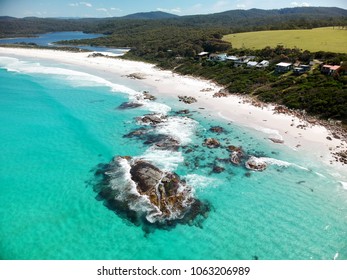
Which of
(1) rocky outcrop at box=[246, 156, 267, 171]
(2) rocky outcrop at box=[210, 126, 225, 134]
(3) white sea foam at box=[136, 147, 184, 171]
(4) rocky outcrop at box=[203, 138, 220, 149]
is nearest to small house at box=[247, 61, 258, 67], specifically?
(2) rocky outcrop at box=[210, 126, 225, 134]

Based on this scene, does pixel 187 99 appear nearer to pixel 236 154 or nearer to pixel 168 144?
pixel 168 144

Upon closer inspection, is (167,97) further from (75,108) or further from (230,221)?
(230,221)

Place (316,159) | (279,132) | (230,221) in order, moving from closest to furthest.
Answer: (230,221)
(316,159)
(279,132)

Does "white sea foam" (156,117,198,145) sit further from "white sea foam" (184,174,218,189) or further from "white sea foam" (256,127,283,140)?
"white sea foam" (256,127,283,140)

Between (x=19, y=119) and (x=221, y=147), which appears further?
(x=19, y=119)

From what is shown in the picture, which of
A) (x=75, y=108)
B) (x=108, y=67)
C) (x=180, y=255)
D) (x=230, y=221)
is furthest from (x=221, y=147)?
(x=108, y=67)

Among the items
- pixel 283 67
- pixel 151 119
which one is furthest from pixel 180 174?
pixel 283 67
